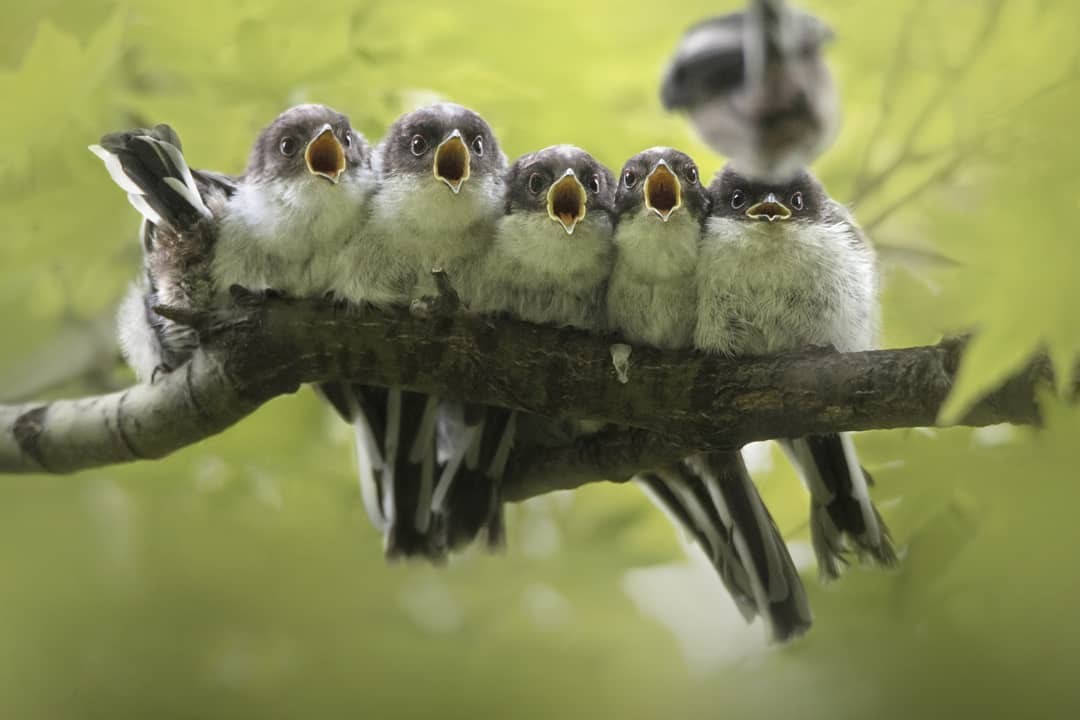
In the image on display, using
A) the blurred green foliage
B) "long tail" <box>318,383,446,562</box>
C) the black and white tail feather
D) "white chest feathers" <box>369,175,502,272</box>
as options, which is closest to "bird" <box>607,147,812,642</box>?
the blurred green foliage

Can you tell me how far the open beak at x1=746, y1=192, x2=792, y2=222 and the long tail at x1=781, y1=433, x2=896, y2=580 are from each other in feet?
1.23

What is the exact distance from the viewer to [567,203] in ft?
6.00

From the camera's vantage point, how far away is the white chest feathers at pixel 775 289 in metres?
1.79

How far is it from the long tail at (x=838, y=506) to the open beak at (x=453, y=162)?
0.72m

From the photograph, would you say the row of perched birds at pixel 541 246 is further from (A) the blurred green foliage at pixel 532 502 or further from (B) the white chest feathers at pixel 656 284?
(A) the blurred green foliage at pixel 532 502

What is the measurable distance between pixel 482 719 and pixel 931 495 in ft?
3.22

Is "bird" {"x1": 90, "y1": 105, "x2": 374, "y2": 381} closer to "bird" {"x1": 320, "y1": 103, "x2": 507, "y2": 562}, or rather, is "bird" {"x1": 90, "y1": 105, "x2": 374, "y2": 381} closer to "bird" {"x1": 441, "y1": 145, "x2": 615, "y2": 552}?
"bird" {"x1": 320, "y1": 103, "x2": 507, "y2": 562}

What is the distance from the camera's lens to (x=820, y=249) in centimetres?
186

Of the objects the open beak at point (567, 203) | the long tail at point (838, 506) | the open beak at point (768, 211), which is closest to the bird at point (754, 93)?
the open beak at point (768, 211)

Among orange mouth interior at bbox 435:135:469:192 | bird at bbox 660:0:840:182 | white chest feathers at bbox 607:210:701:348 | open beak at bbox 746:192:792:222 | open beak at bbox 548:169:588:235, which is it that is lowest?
white chest feathers at bbox 607:210:701:348

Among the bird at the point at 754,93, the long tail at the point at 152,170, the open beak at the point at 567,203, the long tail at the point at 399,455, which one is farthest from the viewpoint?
the long tail at the point at 399,455

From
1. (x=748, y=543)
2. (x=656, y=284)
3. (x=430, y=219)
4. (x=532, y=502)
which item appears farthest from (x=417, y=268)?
(x=532, y=502)

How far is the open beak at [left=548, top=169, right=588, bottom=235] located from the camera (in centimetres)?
182

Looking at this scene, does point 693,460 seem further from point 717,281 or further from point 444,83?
point 444,83
